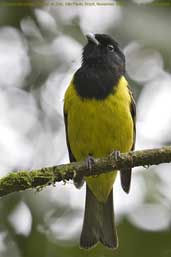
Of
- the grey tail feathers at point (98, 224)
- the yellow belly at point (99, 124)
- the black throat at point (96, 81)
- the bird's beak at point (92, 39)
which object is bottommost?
the grey tail feathers at point (98, 224)

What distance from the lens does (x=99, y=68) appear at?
5492 millimetres

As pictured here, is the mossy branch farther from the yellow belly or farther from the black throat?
the black throat

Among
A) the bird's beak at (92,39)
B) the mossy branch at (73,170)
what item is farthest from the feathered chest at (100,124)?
the mossy branch at (73,170)

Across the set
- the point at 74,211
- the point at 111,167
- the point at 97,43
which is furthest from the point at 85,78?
the point at 74,211

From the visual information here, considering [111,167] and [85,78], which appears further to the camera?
[85,78]

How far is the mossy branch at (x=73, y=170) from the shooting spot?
12.7 ft

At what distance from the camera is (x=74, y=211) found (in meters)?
6.70

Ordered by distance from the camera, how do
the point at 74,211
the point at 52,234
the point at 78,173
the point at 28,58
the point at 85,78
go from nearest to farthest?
the point at 78,173 < the point at 85,78 < the point at 52,234 < the point at 74,211 < the point at 28,58

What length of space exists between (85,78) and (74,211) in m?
1.89

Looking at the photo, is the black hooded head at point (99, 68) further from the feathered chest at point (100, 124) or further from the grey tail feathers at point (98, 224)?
the grey tail feathers at point (98, 224)

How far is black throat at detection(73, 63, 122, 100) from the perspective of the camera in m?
5.15

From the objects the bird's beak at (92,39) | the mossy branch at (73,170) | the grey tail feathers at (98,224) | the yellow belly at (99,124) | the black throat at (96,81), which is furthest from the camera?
the bird's beak at (92,39)

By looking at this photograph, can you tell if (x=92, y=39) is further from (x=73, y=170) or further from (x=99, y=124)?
(x=73, y=170)

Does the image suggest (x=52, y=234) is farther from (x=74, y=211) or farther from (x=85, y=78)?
(x=85, y=78)
